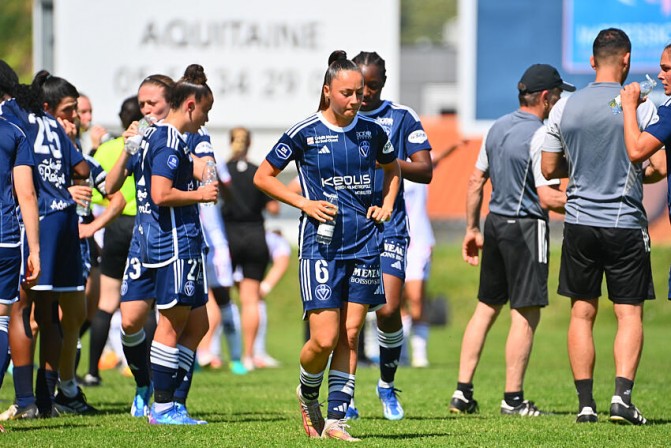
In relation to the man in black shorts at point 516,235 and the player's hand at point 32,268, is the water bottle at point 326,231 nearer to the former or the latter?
the player's hand at point 32,268

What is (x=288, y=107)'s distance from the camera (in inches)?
935

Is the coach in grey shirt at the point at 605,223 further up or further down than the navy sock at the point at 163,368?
further up

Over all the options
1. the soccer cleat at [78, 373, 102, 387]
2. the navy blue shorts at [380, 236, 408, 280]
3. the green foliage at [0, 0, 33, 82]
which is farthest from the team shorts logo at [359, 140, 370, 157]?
the green foliage at [0, 0, 33, 82]

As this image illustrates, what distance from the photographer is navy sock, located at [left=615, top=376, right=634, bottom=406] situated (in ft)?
24.1

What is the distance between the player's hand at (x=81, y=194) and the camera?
309 inches

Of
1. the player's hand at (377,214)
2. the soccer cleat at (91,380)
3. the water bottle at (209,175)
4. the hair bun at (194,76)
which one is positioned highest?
the hair bun at (194,76)

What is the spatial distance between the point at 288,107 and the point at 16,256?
16973 millimetres

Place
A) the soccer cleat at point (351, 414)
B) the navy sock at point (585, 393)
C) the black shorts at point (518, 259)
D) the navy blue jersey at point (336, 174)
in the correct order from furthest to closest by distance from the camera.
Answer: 1. the black shorts at point (518, 259)
2. the soccer cleat at point (351, 414)
3. the navy sock at point (585, 393)
4. the navy blue jersey at point (336, 174)

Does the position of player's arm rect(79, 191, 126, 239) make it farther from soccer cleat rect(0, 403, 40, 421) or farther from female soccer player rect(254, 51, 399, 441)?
female soccer player rect(254, 51, 399, 441)

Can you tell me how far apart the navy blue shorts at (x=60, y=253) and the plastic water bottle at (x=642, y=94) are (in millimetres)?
3484

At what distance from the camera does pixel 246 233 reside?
13.5 m

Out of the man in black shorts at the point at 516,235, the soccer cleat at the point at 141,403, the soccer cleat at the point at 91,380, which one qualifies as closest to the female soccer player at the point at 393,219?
the man in black shorts at the point at 516,235

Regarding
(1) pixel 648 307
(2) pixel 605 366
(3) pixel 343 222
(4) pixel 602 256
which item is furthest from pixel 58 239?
(1) pixel 648 307

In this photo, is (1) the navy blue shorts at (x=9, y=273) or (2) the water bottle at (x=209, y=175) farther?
(2) the water bottle at (x=209, y=175)
